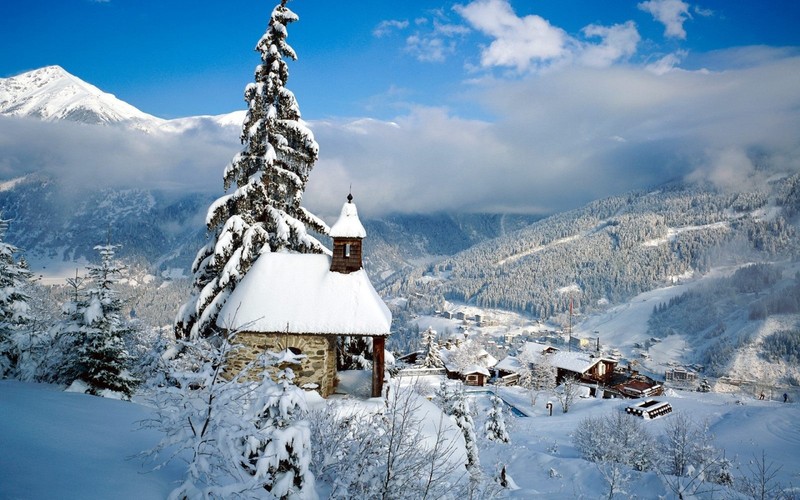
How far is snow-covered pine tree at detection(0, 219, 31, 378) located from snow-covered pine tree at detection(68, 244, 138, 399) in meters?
2.51

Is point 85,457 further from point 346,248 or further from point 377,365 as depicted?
point 346,248

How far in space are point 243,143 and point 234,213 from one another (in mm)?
3139

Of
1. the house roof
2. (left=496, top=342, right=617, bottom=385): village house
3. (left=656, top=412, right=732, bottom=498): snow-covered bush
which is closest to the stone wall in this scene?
(left=656, top=412, right=732, bottom=498): snow-covered bush

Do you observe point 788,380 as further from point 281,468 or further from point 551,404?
point 281,468

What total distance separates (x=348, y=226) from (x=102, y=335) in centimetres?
940

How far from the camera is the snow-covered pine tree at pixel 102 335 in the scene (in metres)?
13.4

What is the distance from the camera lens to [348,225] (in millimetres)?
16484

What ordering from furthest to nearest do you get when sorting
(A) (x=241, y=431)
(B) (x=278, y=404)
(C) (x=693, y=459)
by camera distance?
1. (C) (x=693, y=459)
2. (B) (x=278, y=404)
3. (A) (x=241, y=431)

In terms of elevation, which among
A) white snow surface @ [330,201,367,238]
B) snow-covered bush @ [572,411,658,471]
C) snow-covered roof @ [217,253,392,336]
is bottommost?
snow-covered bush @ [572,411,658,471]

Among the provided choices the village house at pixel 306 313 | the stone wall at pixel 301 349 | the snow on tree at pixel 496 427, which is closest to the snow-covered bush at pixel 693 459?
the snow on tree at pixel 496 427

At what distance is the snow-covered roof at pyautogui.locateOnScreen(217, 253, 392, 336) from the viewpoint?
1462 centimetres

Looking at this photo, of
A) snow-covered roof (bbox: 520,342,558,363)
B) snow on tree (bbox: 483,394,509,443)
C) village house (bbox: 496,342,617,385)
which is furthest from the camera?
snow-covered roof (bbox: 520,342,558,363)

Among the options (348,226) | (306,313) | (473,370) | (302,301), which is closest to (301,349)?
(306,313)

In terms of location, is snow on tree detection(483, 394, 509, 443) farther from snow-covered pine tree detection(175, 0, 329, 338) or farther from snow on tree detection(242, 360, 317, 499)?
snow on tree detection(242, 360, 317, 499)
